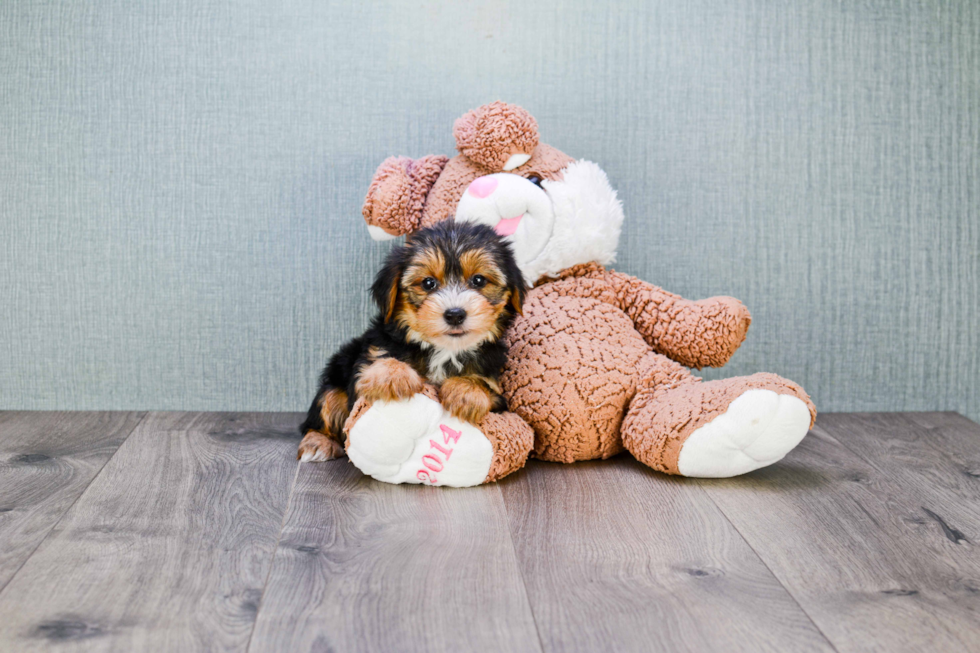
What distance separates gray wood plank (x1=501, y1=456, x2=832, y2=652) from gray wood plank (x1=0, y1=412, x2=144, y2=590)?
1002mm

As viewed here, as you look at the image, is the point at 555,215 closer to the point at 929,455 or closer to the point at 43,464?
the point at 929,455

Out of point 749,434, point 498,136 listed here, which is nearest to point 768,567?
point 749,434

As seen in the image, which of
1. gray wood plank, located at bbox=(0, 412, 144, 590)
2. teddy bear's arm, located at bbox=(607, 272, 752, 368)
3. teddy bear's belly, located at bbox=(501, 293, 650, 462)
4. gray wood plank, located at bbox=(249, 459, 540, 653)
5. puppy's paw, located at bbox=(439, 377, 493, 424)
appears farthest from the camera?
teddy bear's arm, located at bbox=(607, 272, 752, 368)

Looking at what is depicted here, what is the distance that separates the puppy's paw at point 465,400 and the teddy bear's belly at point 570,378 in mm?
211

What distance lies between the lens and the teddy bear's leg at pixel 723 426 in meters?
1.89

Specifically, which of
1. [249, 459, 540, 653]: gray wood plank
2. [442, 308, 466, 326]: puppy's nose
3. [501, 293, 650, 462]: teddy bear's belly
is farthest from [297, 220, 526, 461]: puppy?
[249, 459, 540, 653]: gray wood plank

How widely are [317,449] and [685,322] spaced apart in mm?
1069

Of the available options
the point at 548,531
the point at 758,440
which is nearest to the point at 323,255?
the point at 548,531

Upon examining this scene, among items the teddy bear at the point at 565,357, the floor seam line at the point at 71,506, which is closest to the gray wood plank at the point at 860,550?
the teddy bear at the point at 565,357

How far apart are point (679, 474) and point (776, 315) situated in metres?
0.93

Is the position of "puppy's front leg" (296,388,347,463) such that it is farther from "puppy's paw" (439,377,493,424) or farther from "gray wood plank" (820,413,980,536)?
"gray wood plank" (820,413,980,536)

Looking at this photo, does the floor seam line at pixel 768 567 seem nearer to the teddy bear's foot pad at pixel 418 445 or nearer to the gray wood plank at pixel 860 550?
the gray wood plank at pixel 860 550

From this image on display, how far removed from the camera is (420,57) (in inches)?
99.7

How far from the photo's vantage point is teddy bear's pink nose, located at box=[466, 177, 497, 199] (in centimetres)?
211
